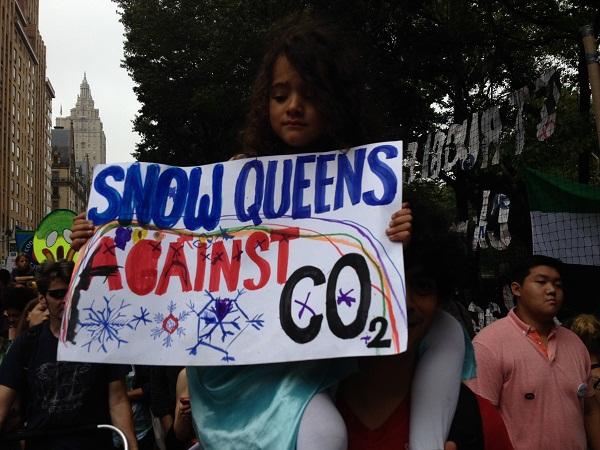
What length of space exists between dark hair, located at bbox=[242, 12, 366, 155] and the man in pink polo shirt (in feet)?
6.11

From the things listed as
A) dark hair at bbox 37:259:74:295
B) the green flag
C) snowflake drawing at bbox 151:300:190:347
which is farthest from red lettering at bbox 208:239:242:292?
the green flag

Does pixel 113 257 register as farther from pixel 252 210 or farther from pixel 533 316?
pixel 533 316

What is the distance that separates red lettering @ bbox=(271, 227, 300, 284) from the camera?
82.2 inches

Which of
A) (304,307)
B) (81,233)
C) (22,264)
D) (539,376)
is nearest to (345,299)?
(304,307)

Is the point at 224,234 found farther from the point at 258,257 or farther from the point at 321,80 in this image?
the point at 321,80

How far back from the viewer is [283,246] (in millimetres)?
2129

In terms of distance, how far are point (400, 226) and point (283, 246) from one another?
0.35 metres

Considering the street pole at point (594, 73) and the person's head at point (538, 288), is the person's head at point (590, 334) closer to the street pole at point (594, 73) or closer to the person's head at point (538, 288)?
the person's head at point (538, 288)

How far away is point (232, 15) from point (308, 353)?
62.0ft

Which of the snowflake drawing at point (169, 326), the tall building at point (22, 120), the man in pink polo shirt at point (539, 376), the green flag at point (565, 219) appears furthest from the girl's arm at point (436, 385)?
the tall building at point (22, 120)

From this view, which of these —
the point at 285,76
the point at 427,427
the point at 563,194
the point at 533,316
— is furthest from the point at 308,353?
the point at 563,194

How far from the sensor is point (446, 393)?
A: 187cm

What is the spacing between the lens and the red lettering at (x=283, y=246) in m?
2.09

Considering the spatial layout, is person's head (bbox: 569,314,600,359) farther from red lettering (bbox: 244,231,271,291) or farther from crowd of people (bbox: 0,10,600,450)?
red lettering (bbox: 244,231,271,291)
